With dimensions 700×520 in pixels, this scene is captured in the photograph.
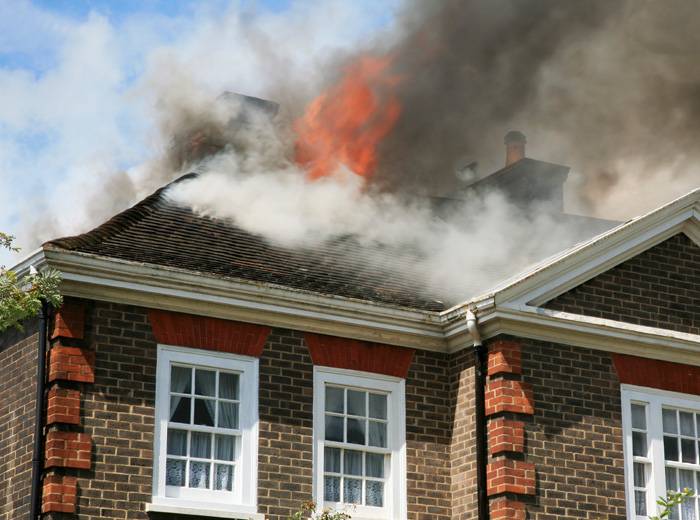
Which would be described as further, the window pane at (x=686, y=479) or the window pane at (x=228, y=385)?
the window pane at (x=686, y=479)

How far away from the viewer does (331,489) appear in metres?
18.6

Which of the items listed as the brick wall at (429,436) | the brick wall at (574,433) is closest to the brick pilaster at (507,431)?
the brick wall at (574,433)

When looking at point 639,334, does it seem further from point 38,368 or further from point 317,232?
point 38,368

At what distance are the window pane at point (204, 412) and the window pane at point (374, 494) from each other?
2.32 metres

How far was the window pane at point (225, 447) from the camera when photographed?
1794cm

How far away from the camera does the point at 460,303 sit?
19.8 metres

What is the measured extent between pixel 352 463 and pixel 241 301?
8.56 ft

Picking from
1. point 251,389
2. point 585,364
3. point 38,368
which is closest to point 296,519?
point 251,389

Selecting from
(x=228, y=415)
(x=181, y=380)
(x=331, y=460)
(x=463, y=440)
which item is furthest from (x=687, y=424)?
(x=181, y=380)

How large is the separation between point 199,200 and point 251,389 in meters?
3.68

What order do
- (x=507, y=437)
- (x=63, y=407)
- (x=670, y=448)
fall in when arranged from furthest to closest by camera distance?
1. (x=670, y=448)
2. (x=507, y=437)
3. (x=63, y=407)

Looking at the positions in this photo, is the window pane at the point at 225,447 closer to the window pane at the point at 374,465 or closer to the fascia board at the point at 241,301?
the fascia board at the point at 241,301

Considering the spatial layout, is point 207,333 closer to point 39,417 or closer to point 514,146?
point 39,417

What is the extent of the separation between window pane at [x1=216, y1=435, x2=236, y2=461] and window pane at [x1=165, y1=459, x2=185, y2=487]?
532 millimetres
